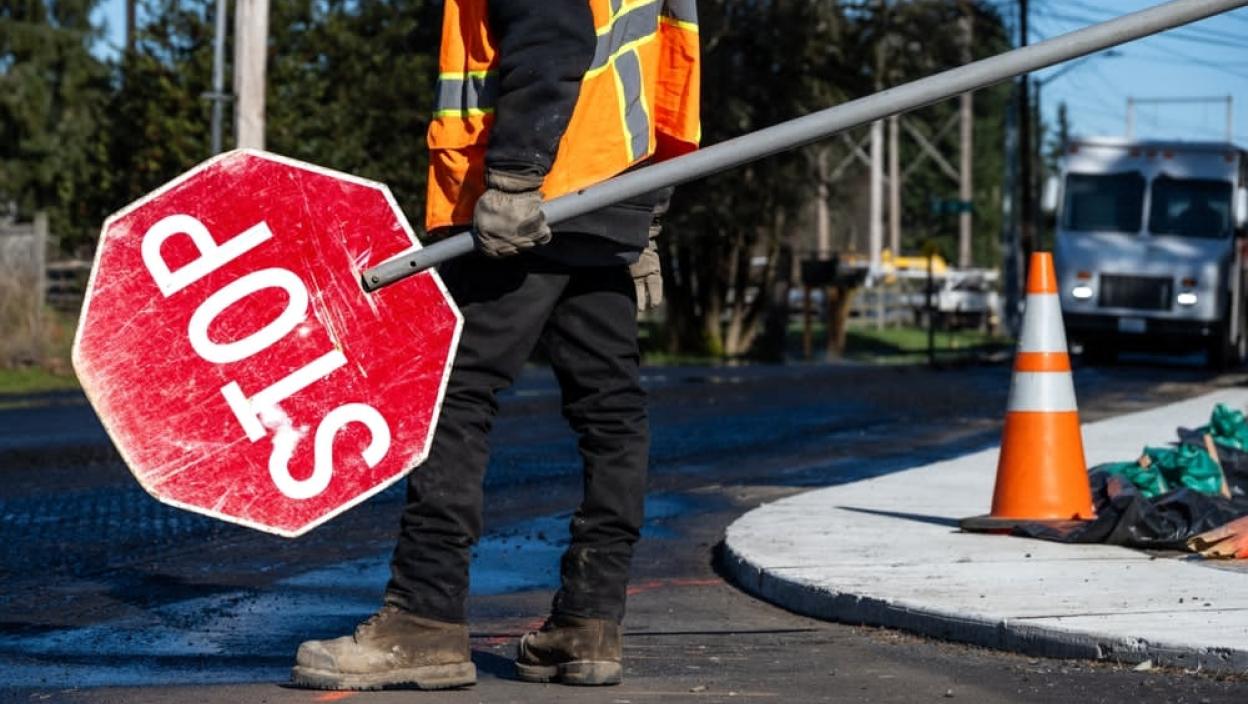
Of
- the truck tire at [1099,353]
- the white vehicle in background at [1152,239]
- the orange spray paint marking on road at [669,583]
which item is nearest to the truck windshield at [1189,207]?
the white vehicle in background at [1152,239]

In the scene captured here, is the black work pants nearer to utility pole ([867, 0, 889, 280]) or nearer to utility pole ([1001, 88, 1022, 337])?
utility pole ([867, 0, 889, 280])

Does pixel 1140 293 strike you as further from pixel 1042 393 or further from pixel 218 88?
pixel 1042 393

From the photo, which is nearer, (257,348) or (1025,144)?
(257,348)

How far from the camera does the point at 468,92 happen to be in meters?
4.92

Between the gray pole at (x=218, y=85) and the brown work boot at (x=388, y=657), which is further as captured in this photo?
the gray pole at (x=218, y=85)

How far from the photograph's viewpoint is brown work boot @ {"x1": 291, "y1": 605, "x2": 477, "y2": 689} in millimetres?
4926

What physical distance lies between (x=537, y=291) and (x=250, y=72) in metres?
16.2

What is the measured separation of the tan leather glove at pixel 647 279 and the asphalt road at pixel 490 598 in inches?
35.7

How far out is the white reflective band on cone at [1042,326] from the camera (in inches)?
335

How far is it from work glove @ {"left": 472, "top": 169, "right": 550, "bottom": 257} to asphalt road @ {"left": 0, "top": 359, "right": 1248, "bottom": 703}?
102 cm

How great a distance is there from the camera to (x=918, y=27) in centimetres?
3053

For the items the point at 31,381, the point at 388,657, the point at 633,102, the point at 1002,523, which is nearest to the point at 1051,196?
the point at 31,381

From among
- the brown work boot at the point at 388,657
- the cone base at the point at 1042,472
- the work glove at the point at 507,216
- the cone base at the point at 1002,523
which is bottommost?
the cone base at the point at 1002,523

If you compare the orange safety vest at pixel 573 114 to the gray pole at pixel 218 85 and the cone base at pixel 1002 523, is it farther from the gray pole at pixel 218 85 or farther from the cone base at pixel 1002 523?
the gray pole at pixel 218 85
